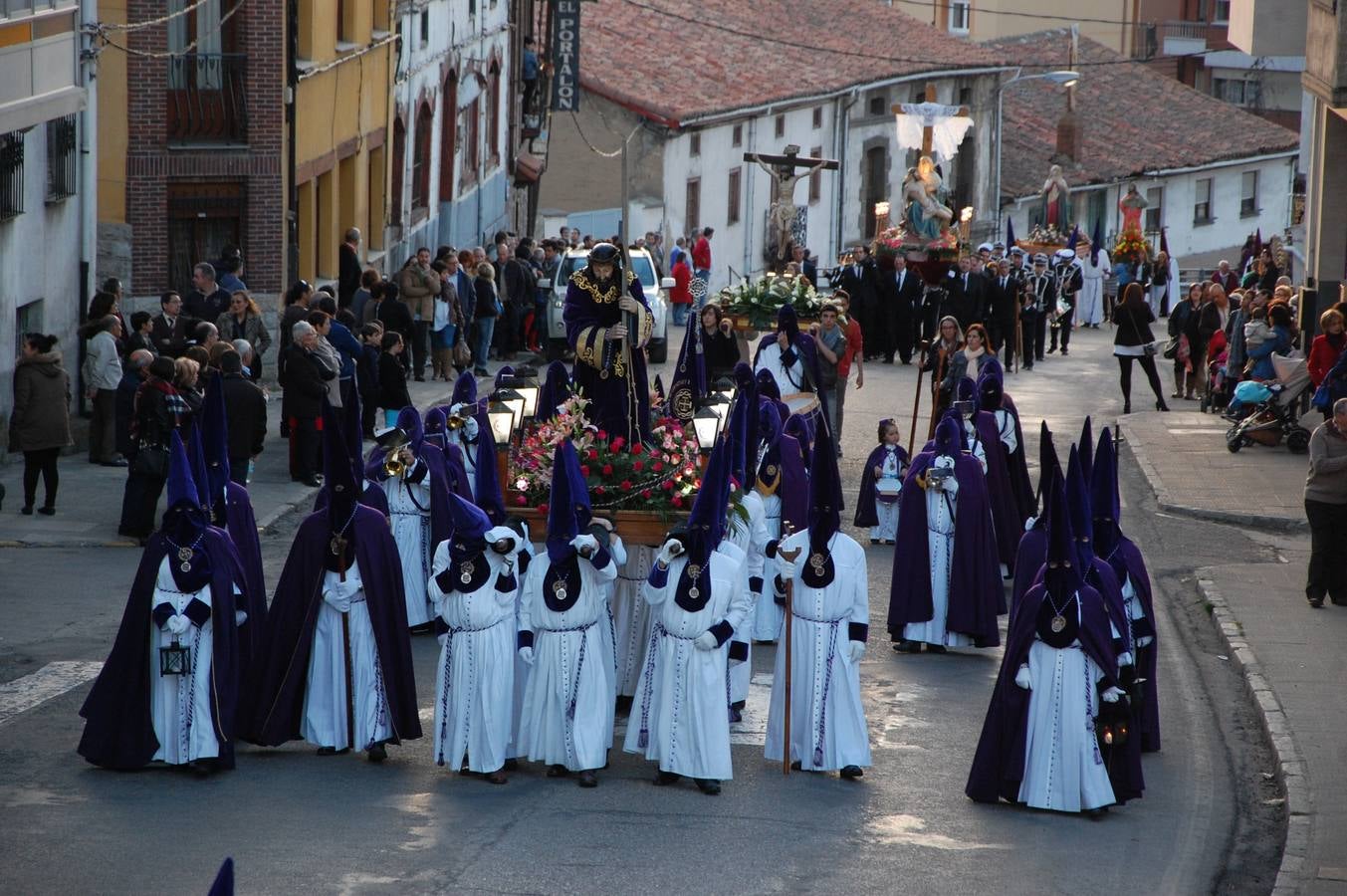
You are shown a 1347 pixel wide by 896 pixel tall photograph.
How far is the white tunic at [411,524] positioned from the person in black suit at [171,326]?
250 inches

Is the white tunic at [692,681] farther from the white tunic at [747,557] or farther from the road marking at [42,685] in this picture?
the road marking at [42,685]

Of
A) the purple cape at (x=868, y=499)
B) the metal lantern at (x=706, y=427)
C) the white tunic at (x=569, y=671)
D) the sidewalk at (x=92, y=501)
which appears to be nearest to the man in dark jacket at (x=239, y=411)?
the sidewalk at (x=92, y=501)

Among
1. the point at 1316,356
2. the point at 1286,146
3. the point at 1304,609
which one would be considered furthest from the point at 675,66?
the point at 1304,609

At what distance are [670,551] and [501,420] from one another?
13.7ft

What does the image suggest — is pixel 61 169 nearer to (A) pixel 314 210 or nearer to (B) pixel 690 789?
(A) pixel 314 210

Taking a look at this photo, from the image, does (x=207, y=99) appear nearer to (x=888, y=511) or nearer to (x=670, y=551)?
(x=888, y=511)

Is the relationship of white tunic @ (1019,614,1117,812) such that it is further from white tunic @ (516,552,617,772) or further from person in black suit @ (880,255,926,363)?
person in black suit @ (880,255,926,363)

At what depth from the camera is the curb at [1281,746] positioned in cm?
1048

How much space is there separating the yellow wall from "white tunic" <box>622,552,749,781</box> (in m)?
16.4

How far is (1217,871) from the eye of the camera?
10562 mm

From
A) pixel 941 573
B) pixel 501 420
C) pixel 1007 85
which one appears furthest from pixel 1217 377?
pixel 1007 85

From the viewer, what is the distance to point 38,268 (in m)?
22.4

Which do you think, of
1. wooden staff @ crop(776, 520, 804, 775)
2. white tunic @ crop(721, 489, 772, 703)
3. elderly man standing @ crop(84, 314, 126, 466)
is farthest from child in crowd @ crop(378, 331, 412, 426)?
wooden staff @ crop(776, 520, 804, 775)

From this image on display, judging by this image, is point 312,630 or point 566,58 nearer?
point 312,630
